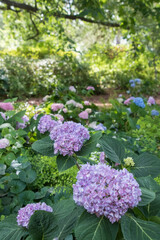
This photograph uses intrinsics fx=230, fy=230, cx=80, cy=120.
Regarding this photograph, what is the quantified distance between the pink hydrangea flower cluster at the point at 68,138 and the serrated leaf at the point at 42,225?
259mm

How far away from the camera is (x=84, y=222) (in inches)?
22.8

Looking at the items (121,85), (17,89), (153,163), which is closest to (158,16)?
(153,163)

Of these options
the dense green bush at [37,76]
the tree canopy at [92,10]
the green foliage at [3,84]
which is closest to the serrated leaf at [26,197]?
the tree canopy at [92,10]

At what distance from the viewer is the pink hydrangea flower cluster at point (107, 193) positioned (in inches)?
22.3

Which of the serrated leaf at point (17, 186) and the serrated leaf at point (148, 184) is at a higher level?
the serrated leaf at point (148, 184)

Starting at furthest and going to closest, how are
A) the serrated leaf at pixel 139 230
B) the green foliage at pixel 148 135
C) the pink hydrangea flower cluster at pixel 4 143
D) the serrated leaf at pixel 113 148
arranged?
the green foliage at pixel 148 135 → the pink hydrangea flower cluster at pixel 4 143 → the serrated leaf at pixel 113 148 → the serrated leaf at pixel 139 230

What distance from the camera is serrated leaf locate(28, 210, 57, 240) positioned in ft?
2.10

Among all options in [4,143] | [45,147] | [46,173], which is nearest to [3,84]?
[4,143]

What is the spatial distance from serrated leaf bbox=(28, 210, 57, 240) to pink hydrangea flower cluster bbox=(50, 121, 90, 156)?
10.2 inches

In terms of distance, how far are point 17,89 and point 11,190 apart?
4.71m

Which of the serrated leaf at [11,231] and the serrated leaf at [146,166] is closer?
the serrated leaf at [11,231]

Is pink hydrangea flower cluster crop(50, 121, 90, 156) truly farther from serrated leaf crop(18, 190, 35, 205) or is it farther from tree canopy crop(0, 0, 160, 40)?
tree canopy crop(0, 0, 160, 40)

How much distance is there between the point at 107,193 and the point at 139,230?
113 millimetres

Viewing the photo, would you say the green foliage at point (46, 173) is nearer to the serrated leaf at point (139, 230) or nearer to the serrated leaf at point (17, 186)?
the serrated leaf at point (17, 186)
